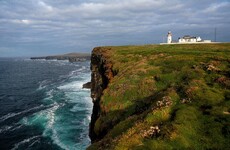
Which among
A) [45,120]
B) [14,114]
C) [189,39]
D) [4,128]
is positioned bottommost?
[4,128]

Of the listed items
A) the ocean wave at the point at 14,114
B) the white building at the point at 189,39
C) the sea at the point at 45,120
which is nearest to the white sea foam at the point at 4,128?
the sea at the point at 45,120

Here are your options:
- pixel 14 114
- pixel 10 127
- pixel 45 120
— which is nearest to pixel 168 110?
pixel 45 120

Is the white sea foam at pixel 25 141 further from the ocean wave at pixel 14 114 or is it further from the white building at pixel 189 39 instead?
the white building at pixel 189 39

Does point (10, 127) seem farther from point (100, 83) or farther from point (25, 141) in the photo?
point (100, 83)

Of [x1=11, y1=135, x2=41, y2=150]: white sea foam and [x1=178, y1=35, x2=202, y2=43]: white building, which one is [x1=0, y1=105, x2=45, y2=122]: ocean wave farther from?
[x1=178, y1=35, x2=202, y2=43]: white building

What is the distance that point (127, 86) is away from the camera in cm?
2888

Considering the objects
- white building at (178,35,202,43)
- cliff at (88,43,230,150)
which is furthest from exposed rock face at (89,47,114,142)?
white building at (178,35,202,43)

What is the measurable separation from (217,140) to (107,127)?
1099cm

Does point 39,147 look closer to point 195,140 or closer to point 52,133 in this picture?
point 52,133

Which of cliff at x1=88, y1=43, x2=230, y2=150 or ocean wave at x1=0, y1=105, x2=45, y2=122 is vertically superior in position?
cliff at x1=88, y1=43, x2=230, y2=150

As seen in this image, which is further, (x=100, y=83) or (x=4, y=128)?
(x=4, y=128)

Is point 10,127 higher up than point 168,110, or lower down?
lower down

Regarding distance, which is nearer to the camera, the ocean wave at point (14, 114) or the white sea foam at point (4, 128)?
the white sea foam at point (4, 128)

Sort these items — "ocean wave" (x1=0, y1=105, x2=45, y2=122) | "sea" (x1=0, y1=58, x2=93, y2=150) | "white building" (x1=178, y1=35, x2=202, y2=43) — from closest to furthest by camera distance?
"sea" (x1=0, y1=58, x2=93, y2=150) → "ocean wave" (x1=0, y1=105, x2=45, y2=122) → "white building" (x1=178, y1=35, x2=202, y2=43)
